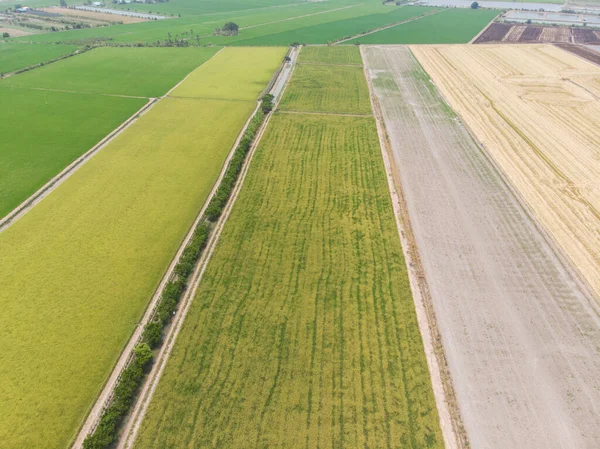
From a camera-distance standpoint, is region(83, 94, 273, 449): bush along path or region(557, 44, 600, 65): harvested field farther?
region(557, 44, 600, 65): harvested field

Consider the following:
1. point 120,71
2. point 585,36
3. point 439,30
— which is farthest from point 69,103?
point 585,36

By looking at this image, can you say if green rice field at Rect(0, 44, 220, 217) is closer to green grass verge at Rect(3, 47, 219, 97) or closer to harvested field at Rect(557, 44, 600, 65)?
green grass verge at Rect(3, 47, 219, 97)

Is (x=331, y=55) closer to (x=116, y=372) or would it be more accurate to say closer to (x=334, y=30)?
(x=334, y=30)

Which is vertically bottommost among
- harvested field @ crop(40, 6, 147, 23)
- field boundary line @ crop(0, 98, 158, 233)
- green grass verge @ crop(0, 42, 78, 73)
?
field boundary line @ crop(0, 98, 158, 233)

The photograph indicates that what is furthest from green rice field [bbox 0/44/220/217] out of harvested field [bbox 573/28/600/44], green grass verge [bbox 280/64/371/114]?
harvested field [bbox 573/28/600/44]

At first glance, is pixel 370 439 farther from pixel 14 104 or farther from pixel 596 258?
→ pixel 14 104

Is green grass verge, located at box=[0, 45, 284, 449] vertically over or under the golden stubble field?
under

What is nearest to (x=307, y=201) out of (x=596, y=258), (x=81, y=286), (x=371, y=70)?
(x=81, y=286)

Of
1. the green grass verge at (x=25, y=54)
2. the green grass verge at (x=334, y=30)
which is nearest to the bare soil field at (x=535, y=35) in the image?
the green grass verge at (x=334, y=30)
